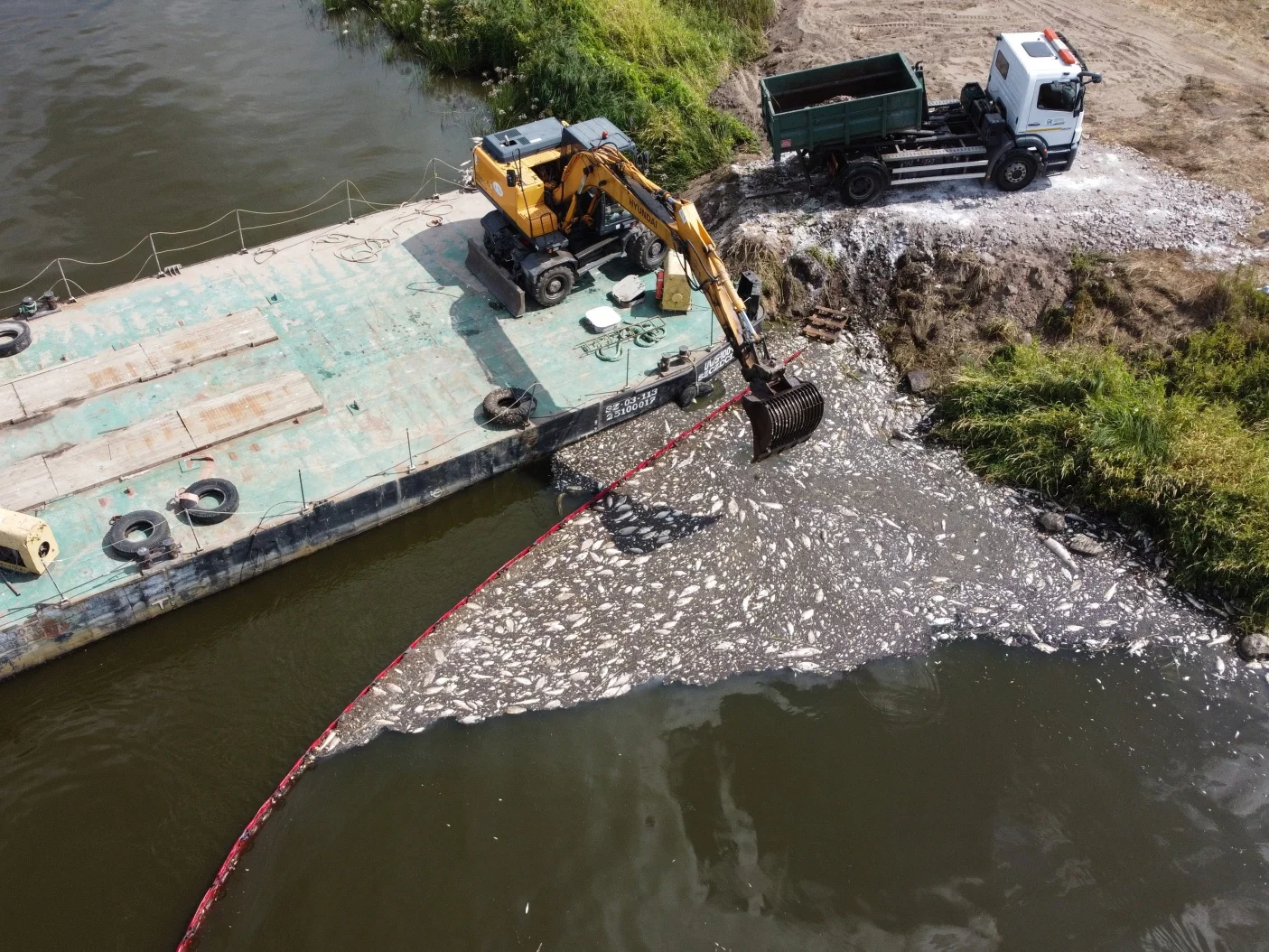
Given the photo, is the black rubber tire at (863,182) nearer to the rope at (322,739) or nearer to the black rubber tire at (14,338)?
the rope at (322,739)

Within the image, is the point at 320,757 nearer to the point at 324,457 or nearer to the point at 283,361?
the point at 324,457

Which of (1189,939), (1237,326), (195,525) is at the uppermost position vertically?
(1237,326)

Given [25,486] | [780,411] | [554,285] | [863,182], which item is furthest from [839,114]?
[25,486]

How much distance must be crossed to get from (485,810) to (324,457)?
5961 millimetres

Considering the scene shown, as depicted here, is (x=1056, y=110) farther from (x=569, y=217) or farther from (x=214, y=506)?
(x=214, y=506)

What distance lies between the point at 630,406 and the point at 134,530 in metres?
7.55

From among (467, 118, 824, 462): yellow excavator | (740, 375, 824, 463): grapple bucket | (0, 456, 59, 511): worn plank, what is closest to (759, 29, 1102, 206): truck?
(467, 118, 824, 462): yellow excavator

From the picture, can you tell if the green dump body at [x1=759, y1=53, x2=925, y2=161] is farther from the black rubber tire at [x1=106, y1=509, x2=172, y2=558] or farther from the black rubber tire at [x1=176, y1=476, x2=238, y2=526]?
the black rubber tire at [x1=106, y1=509, x2=172, y2=558]

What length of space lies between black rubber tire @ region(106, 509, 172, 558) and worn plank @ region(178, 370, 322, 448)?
157 centimetres

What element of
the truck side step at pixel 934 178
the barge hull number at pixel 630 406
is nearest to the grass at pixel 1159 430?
the truck side step at pixel 934 178

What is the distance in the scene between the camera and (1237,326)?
16.3m

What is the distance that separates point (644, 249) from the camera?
17562mm

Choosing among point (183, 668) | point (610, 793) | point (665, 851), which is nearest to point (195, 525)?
point (183, 668)

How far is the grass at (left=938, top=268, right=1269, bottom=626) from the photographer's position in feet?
45.5
